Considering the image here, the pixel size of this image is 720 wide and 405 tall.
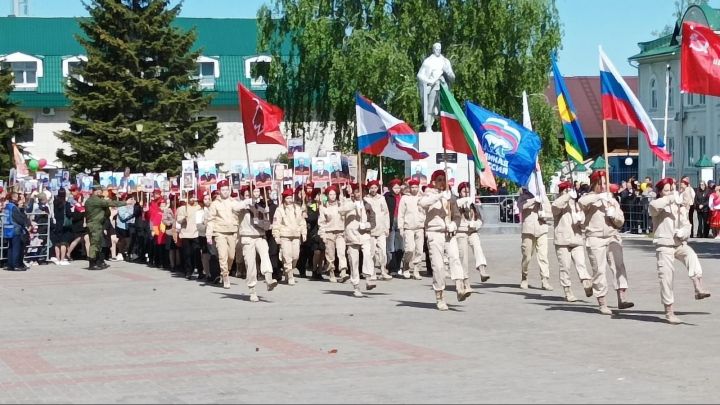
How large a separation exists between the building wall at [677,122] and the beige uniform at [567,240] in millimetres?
46902

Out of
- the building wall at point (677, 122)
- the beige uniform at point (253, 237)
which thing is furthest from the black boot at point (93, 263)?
the building wall at point (677, 122)

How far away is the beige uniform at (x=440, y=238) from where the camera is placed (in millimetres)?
18203

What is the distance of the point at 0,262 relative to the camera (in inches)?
1178

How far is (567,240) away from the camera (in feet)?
63.4

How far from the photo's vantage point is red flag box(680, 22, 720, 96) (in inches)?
765

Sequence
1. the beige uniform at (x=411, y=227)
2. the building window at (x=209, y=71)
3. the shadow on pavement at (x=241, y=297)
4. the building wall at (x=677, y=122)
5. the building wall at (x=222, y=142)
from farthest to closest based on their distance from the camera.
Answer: the building window at (x=209, y=71)
the building wall at (x=222, y=142)
the building wall at (x=677, y=122)
the beige uniform at (x=411, y=227)
the shadow on pavement at (x=241, y=297)

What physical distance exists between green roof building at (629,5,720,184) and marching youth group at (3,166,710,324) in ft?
136

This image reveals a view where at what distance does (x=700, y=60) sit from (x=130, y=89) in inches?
1478

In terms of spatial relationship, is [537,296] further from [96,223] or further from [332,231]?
[96,223]

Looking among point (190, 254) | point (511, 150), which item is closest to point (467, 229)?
point (511, 150)

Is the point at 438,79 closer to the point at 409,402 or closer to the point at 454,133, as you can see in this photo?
the point at 454,133

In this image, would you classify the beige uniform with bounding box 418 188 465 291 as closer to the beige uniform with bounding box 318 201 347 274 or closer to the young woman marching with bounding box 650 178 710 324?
the young woman marching with bounding box 650 178 710 324

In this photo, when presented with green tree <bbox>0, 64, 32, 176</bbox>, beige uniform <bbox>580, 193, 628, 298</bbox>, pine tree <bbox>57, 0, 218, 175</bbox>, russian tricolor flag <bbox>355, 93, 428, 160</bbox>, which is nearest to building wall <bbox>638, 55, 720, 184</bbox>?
pine tree <bbox>57, 0, 218, 175</bbox>

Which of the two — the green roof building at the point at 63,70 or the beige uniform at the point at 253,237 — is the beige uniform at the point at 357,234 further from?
the green roof building at the point at 63,70
